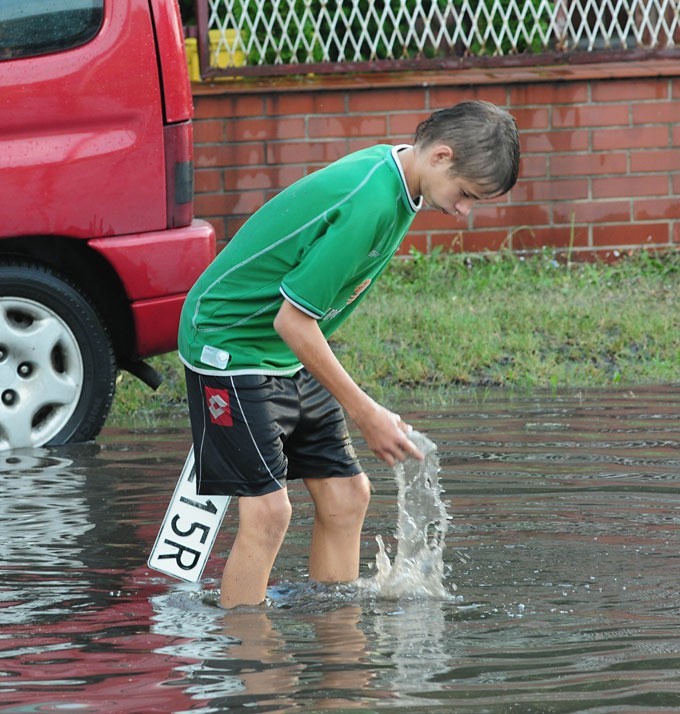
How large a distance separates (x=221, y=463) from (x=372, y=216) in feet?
2.74

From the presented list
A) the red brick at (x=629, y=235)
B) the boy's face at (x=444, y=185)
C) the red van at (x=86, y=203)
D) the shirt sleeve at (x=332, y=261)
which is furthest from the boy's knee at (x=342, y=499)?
the red brick at (x=629, y=235)

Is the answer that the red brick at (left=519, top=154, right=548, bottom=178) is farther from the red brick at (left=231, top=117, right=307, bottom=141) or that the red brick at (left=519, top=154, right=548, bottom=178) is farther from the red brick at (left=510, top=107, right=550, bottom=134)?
the red brick at (left=231, top=117, right=307, bottom=141)

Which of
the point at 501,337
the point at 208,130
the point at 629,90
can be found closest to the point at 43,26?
the point at 501,337

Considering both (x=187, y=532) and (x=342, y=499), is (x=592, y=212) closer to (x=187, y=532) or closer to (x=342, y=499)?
(x=342, y=499)

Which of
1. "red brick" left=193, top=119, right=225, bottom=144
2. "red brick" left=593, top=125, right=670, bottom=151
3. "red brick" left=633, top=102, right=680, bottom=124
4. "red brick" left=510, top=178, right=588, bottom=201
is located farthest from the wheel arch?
"red brick" left=633, top=102, right=680, bottom=124

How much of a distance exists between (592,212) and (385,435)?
6479mm

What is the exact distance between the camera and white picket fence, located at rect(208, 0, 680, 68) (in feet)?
33.0

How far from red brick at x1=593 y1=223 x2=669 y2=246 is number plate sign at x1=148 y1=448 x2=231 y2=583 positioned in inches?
240

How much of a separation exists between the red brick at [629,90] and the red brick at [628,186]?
0.52 metres

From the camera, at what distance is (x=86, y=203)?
242 inches

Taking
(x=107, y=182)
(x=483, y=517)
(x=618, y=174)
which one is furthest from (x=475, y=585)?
(x=618, y=174)

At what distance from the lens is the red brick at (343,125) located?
977cm

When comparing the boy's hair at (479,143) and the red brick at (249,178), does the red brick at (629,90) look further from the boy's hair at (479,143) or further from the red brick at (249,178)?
the boy's hair at (479,143)

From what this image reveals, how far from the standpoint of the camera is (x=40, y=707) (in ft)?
10.9
